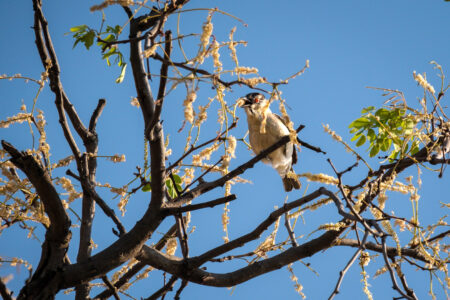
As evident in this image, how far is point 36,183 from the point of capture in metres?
2.71

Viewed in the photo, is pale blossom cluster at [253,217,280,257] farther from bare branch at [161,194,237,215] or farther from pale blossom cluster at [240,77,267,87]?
pale blossom cluster at [240,77,267,87]

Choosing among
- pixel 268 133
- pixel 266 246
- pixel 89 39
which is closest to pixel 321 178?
pixel 266 246

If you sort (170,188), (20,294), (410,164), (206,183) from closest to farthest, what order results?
(20,294) → (410,164) → (206,183) → (170,188)

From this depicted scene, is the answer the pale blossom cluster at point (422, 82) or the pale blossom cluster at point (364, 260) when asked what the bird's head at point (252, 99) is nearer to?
the pale blossom cluster at point (364, 260)

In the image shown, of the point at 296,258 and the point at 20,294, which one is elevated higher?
the point at 296,258

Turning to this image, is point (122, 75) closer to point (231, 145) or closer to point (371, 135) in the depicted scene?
point (231, 145)

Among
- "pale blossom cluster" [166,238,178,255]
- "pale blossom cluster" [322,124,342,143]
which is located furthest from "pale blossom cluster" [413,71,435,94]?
"pale blossom cluster" [166,238,178,255]

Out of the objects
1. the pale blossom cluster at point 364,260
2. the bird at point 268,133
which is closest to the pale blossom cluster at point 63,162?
the pale blossom cluster at point 364,260

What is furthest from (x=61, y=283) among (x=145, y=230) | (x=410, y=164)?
(x=410, y=164)

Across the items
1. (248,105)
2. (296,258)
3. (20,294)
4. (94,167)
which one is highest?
(248,105)

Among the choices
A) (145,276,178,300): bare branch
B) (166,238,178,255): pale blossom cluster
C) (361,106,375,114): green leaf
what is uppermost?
(361,106,375,114): green leaf

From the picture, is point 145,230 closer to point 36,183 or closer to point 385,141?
point 36,183

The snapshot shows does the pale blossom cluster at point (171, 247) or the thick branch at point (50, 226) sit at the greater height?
the pale blossom cluster at point (171, 247)

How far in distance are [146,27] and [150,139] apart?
0.76 meters
